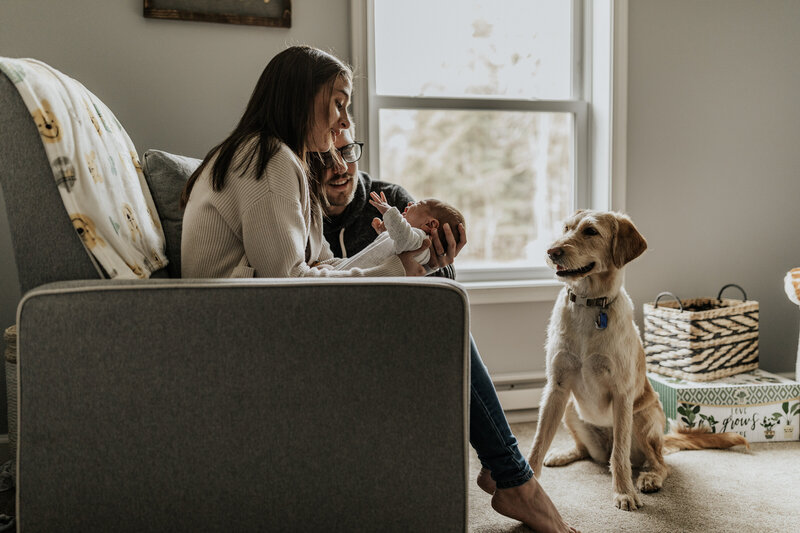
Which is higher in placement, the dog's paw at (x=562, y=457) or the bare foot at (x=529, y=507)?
the bare foot at (x=529, y=507)

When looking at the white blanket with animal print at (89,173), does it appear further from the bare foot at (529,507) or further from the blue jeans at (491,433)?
the bare foot at (529,507)

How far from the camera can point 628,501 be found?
164 cm

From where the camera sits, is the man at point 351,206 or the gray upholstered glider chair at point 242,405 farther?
the man at point 351,206

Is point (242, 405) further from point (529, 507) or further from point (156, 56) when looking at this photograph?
point (156, 56)

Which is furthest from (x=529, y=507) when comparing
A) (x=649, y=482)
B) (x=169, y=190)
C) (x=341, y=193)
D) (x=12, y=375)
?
(x=12, y=375)

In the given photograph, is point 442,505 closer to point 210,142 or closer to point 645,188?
point 210,142

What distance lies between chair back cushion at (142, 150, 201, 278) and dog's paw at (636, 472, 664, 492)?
1404 millimetres

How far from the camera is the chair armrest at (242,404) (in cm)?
96

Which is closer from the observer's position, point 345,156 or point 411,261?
point 411,261

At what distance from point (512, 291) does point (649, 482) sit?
0.88 metres

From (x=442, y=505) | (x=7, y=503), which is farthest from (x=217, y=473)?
(x=7, y=503)

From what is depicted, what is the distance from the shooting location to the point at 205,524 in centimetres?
99

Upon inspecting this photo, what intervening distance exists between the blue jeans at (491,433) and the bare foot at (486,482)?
0.12 m

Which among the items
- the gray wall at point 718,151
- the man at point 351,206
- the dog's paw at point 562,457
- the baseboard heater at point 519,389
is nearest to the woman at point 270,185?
the man at point 351,206
